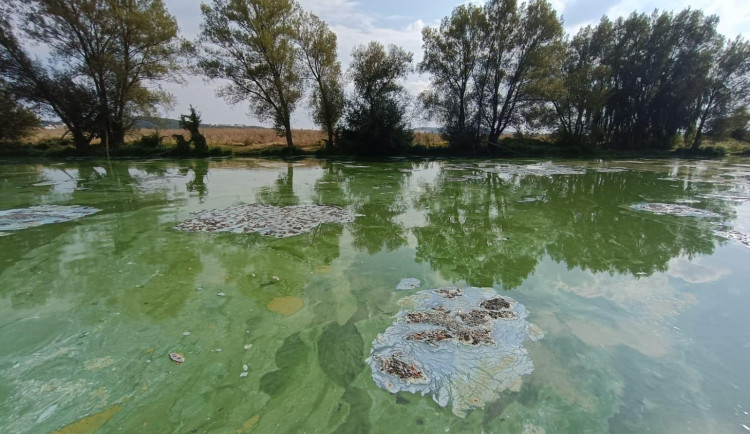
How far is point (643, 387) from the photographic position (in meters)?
2.57

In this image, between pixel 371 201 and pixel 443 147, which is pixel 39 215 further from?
pixel 443 147

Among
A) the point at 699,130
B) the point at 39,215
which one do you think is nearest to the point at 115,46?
the point at 39,215

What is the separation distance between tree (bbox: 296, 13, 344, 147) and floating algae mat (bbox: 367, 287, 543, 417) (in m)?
21.8

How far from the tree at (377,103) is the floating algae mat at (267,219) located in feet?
51.0

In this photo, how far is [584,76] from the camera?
2373 centimetres

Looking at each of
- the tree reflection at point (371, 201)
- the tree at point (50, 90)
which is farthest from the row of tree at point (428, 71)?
the tree reflection at point (371, 201)

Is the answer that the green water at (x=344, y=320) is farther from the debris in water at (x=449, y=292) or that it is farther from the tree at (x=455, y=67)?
Result: the tree at (x=455, y=67)

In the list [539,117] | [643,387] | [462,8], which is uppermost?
[462,8]

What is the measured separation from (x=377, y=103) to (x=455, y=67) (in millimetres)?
6198

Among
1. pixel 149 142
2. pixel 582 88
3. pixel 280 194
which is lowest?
pixel 280 194

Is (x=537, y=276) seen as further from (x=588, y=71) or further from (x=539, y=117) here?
(x=588, y=71)

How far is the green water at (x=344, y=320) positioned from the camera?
7.55 feet

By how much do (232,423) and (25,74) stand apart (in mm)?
27943

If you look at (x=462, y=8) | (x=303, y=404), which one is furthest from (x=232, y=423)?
(x=462, y=8)
